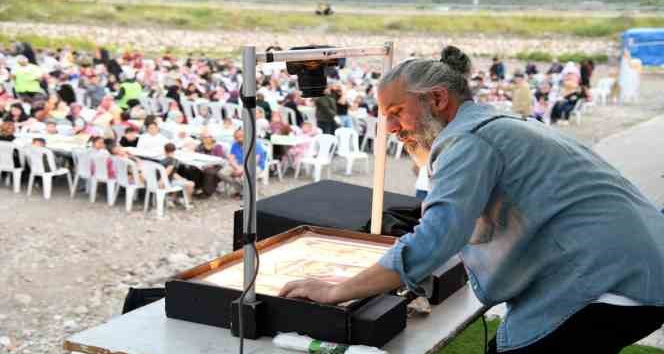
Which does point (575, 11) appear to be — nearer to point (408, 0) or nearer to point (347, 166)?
point (408, 0)

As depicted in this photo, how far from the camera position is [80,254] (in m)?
8.41

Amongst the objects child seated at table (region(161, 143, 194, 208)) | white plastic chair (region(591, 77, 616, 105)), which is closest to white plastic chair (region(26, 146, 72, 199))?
child seated at table (region(161, 143, 194, 208))

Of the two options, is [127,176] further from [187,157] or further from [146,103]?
[146,103]

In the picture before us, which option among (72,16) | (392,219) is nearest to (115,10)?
(72,16)

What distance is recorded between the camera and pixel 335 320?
227cm

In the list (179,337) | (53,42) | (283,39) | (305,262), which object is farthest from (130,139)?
(283,39)

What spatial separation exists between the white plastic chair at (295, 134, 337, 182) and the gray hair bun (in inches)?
413

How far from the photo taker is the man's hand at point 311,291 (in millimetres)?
2244

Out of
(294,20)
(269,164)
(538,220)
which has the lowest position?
(269,164)

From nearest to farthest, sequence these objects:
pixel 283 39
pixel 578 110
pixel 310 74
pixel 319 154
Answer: pixel 310 74, pixel 319 154, pixel 578 110, pixel 283 39

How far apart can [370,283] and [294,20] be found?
47.4 meters

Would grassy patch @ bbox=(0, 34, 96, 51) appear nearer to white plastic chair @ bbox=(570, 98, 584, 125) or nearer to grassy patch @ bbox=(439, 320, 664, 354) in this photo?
white plastic chair @ bbox=(570, 98, 584, 125)

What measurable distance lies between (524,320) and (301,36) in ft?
147

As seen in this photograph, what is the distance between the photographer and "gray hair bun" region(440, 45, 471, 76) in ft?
7.27
